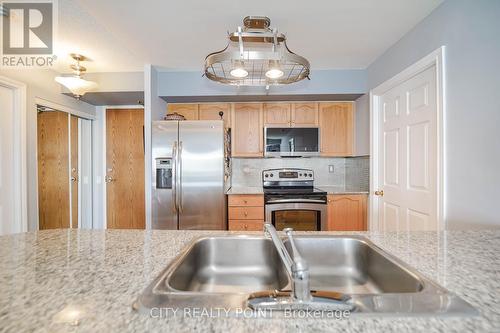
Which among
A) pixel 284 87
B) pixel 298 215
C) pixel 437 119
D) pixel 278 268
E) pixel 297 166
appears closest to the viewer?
pixel 278 268

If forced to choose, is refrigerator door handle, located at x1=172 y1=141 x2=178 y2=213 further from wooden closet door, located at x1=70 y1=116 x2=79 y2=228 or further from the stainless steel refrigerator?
wooden closet door, located at x1=70 y1=116 x2=79 y2=228

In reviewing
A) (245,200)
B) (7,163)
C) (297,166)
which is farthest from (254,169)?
(7,163)

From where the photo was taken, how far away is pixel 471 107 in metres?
1.50

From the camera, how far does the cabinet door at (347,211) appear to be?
115 inches

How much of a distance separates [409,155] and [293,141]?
1.37 m

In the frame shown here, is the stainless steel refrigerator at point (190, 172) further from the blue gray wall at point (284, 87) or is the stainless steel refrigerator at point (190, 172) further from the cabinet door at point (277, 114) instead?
the cabinet door at point (277, 114)

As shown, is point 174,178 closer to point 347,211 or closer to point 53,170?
point 53,170

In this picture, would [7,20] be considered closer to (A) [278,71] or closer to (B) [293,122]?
(A) [278,71]

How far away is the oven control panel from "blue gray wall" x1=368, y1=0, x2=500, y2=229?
1784 mm

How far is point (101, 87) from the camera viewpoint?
10.3 ft

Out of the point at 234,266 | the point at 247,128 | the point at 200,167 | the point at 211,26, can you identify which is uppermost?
the point at 211,26

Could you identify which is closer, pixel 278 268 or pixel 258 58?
pixel 278 268

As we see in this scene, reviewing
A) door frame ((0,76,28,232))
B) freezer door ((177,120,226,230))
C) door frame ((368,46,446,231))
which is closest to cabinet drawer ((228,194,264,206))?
freezer door ((177,120,226,230))

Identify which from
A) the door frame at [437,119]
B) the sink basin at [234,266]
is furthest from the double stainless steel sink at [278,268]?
the door frame at [437,119]
